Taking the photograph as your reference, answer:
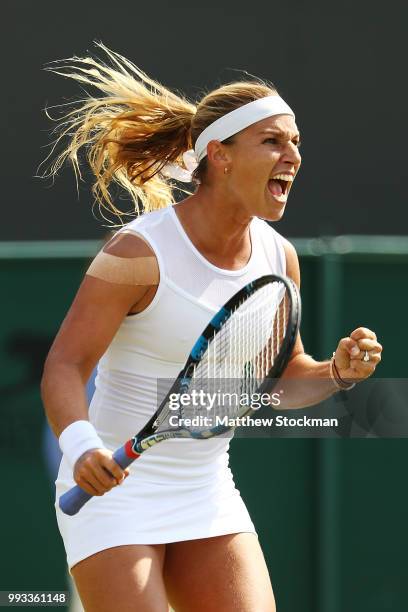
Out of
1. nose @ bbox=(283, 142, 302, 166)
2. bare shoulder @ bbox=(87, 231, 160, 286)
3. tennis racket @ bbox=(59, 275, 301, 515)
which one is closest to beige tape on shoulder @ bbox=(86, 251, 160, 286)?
bare shoulder @ bbox=(87, 231, 160, 286)

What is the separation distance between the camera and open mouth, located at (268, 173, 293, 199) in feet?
10.3

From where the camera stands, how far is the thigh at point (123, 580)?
2.88 metres

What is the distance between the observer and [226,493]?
3160 mm

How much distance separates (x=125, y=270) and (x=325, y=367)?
0.59 meters

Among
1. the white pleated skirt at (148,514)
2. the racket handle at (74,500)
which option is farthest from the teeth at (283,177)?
the racket handle at (74,500)

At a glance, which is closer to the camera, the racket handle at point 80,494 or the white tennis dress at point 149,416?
the racket handle at point 80,494

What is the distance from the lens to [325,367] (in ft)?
10.6

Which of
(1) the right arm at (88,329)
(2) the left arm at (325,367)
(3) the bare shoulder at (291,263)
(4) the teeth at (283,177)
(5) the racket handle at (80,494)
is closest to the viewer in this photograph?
(5) the racket handle at (80,494)

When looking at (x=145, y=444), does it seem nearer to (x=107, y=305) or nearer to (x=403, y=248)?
(x=107, y=305)

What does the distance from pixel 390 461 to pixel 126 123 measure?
1779 millimetres

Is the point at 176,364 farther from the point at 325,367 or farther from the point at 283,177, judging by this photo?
the point at 283,177

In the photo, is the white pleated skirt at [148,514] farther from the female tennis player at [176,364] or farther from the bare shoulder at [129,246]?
the bare shoulder at [129,246]

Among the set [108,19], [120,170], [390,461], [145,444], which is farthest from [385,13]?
[145,444]

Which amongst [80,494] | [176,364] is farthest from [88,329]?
[80,494]
